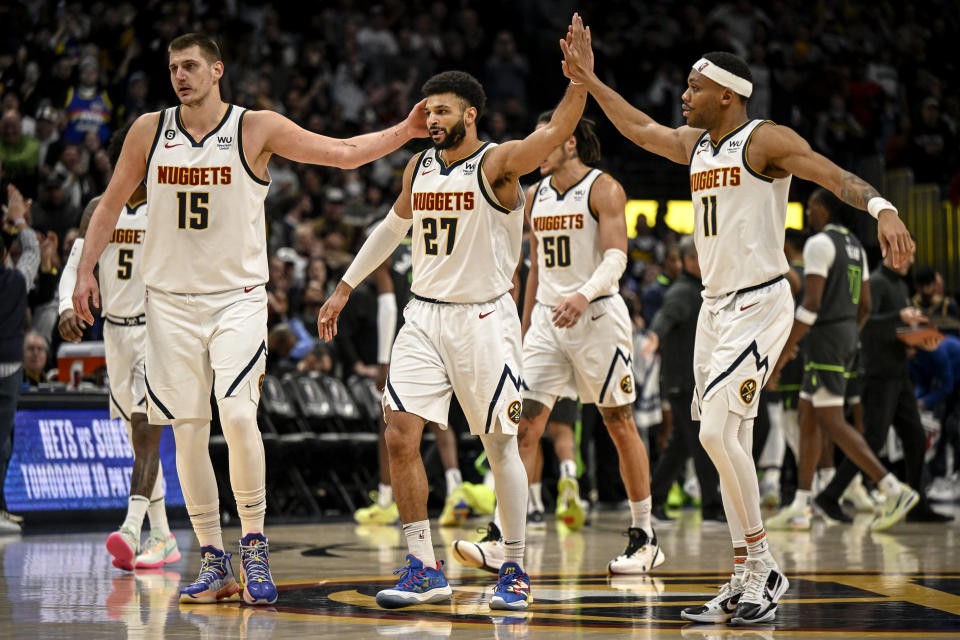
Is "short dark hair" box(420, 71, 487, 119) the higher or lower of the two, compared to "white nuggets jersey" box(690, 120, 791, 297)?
higher

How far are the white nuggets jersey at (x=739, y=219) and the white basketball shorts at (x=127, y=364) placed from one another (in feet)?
12.3

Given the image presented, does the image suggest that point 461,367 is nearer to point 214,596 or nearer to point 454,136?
point 454,136

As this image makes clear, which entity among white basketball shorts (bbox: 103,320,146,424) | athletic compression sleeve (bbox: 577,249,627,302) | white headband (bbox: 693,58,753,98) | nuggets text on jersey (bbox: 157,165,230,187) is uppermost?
white headband (bbox: 693,58,753,98)

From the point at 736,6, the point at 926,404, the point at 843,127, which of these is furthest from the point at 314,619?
the point at 736,6

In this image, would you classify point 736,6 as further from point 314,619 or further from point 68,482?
point 314,619

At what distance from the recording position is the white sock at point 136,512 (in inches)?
310

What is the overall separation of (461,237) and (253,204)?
1025mm

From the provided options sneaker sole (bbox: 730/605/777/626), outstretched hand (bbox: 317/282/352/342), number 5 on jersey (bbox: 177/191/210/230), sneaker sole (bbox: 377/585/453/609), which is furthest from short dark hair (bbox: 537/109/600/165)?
sneaker sole (bbox: 730/605/777/626)

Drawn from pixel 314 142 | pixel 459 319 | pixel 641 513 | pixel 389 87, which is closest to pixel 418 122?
pixel 314 142

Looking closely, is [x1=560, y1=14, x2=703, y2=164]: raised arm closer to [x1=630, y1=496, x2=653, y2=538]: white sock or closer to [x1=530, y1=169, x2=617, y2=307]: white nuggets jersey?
[x1=530, y1=169, x2=617, y2=307]: white nuggets jersey

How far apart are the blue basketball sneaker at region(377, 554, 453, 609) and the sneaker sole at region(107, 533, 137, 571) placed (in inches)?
83.8

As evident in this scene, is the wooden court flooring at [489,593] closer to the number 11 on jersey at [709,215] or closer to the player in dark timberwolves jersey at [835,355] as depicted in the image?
the player in dark timberwolves jersey at [835,355]

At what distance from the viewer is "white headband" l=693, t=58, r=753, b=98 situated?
19.9ft

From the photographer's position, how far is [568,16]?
2277cm
